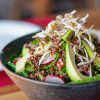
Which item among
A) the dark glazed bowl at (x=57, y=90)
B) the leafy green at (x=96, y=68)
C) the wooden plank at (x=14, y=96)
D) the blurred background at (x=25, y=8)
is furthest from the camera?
the blurred background at (x=25, y=8)

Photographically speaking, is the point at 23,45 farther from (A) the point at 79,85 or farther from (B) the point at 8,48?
(A) the point at 79,85

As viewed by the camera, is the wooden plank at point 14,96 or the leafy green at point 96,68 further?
the wooden plank at point 14,96

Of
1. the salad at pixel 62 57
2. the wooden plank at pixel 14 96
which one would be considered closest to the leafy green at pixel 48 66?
the salad at pixel 62 57

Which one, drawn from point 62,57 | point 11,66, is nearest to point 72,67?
point 62,57

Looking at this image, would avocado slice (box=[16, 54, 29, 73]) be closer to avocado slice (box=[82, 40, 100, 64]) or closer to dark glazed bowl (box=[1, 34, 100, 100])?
dark glazed bowl (box=[1, 34, 100, 100])

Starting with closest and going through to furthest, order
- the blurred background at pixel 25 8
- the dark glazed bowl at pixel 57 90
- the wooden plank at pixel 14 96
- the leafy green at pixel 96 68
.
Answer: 1. the dark glazed bowl at pixel 57 90
2. the leafy green at pixel 96 68
3. the wooden plank at pixel 14 96
4. the blurred background at pixel 25 8

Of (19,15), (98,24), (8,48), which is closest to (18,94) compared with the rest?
(8,48)

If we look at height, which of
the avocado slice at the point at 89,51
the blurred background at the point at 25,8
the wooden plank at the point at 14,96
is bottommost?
the wooden plank at the point at 14,96

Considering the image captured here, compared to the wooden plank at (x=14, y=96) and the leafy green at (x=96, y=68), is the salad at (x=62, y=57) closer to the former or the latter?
the leafy green at (x=96, y=68)

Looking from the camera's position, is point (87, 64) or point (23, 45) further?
point (23, 45)
